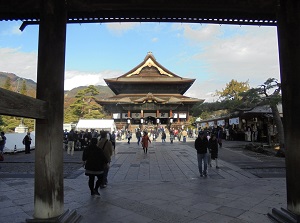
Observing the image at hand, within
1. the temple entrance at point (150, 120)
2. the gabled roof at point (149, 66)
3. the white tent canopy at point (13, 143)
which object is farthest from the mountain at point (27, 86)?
the temple entrance at point (150, 120)

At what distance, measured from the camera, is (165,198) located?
226 inches

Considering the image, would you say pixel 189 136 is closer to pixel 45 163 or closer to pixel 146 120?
pixel 146 120

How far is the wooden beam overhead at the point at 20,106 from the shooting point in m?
2.88

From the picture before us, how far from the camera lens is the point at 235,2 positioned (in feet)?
14.7

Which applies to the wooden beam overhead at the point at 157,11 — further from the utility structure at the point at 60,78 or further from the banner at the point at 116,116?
the banner at the point at 116,116

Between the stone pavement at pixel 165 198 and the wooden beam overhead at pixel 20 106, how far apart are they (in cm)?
203

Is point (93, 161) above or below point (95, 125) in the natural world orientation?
below

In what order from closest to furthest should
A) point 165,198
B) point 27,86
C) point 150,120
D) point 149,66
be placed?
point 165,198 < point 150,120 < point 149,66 < point 27,86

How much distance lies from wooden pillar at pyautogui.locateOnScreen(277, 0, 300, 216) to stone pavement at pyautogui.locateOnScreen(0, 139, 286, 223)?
0.86 metres

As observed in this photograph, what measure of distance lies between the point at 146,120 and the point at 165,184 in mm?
36093

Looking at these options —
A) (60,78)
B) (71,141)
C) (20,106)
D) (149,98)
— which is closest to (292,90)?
(60,78)

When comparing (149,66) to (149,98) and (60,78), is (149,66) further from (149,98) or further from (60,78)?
(60,78)

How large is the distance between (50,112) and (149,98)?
35.5 metres

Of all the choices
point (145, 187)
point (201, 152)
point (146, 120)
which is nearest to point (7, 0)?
point (145, 187)
